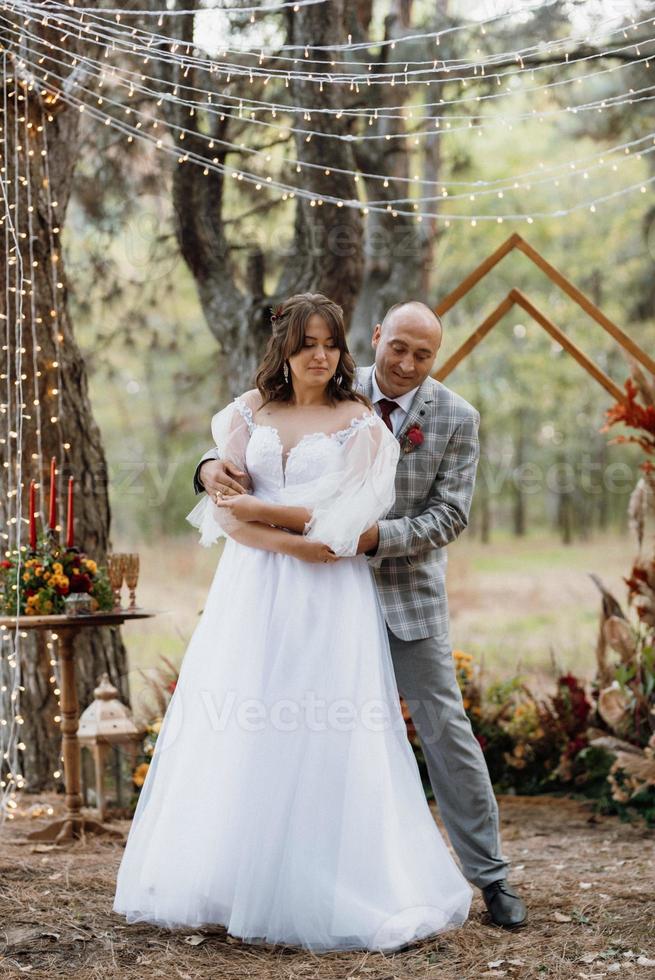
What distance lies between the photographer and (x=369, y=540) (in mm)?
3094

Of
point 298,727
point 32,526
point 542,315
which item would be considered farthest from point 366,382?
point 542,315

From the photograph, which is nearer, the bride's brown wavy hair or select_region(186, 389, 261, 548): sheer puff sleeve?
the bride's brown wavy hair

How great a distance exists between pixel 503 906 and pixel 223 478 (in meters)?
1.54

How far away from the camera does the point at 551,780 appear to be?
527cm

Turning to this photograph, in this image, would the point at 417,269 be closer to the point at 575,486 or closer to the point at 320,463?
the point at 320,463

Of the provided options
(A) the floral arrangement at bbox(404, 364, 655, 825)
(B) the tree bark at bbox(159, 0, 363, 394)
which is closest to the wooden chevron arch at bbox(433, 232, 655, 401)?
(A) the floral arrangement at bbox(404, 364, 655, 825)

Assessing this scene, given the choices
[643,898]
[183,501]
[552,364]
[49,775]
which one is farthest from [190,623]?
[643,898]

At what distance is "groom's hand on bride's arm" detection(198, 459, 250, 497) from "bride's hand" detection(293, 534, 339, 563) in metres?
0.24

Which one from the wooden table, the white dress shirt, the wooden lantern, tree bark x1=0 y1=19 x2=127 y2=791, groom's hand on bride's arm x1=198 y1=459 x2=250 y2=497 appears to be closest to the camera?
groom's hand on bride's arm x1=198 y1=459 x2=250 y2=497

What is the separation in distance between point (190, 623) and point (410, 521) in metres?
9.12

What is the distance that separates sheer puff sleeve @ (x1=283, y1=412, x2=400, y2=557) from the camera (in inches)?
120

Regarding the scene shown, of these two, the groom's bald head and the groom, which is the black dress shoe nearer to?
the groom

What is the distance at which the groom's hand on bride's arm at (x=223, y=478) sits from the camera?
Result: 3148 mm

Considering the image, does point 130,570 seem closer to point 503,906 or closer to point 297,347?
point 297,347
